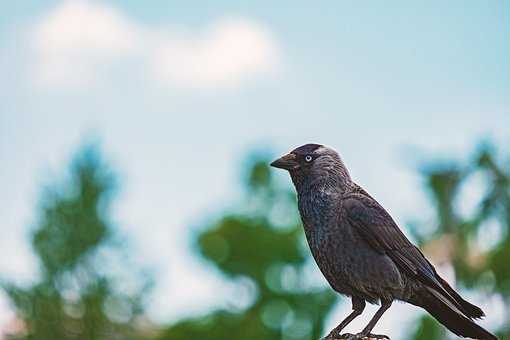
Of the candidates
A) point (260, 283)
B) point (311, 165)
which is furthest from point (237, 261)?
point (311, 165)

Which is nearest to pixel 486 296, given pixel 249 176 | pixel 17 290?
pixel 249 176

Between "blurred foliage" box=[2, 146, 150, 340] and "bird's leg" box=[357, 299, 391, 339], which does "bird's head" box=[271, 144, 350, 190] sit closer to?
"bird's leg" box=[357, 299, 391, 339]

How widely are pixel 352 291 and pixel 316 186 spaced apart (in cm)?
81

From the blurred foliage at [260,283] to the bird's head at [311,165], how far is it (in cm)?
1570

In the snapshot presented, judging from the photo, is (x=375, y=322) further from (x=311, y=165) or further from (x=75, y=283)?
(x=75, y=283)

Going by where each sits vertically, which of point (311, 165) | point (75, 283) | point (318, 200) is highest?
point (311, 165)

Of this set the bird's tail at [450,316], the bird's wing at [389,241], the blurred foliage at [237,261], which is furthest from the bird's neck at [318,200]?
the blurred foliage at [237,261]

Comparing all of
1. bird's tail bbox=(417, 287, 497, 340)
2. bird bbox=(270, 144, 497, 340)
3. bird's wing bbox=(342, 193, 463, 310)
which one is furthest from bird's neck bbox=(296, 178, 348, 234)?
bird's tail bbox=(417, 287, 497, 340)

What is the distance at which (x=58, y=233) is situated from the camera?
70.6 feet

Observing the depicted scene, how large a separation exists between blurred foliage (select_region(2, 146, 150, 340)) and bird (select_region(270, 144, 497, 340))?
47.4ft

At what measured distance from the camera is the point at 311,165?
7328 mm

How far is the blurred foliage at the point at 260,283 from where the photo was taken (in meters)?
23.2

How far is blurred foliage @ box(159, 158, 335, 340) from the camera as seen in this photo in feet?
76.1

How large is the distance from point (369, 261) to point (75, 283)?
15.3 metres
